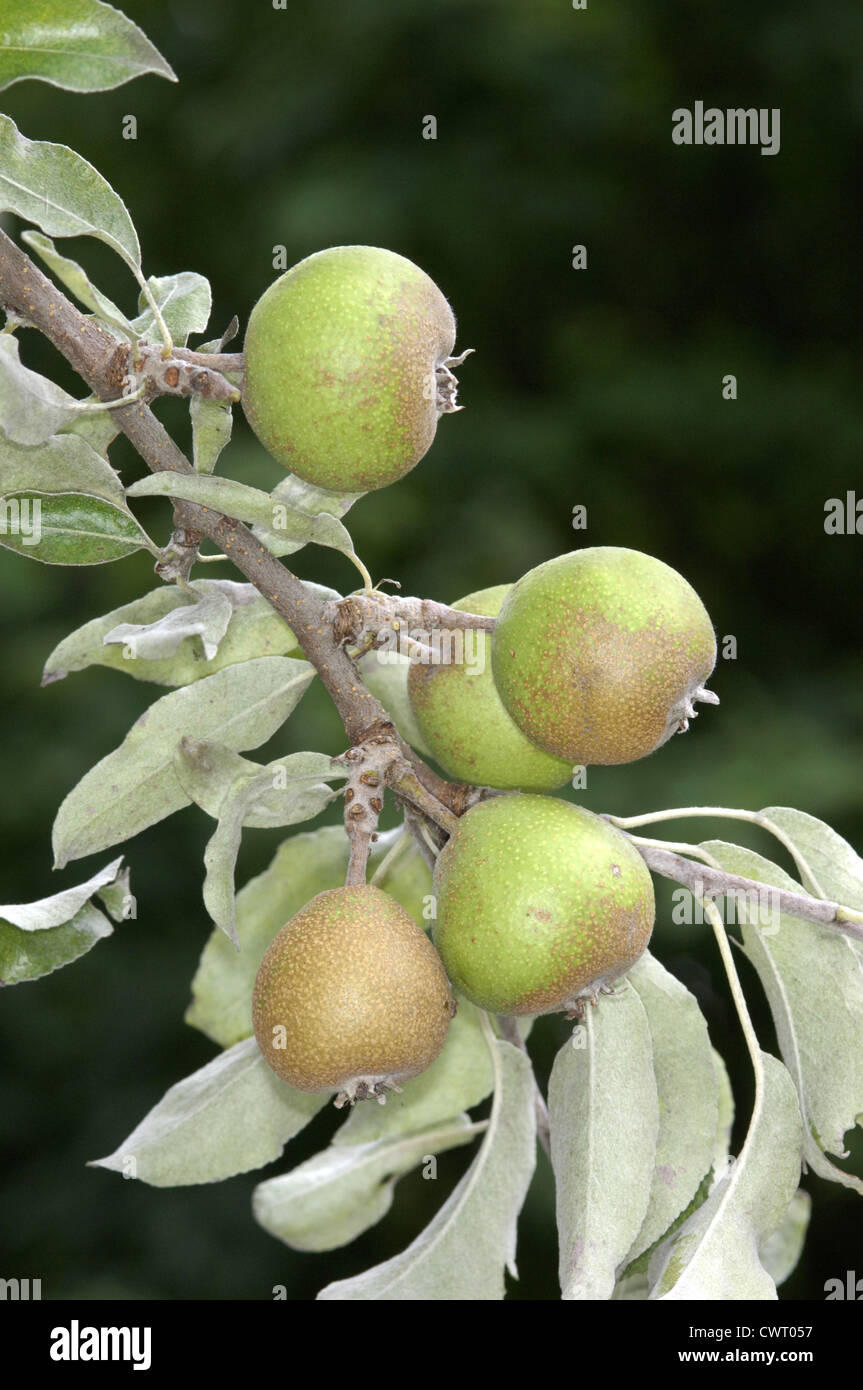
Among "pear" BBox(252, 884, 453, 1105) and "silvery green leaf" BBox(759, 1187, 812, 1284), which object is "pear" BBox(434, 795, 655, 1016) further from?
"silvery green leaf" BBox(759, 1187, 812, 1284)

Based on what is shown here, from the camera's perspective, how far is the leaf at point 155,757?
4.81ft

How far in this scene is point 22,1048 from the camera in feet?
13.3

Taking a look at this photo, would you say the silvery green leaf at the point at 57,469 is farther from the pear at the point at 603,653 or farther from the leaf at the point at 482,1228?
the leaf at the point at 482,1228

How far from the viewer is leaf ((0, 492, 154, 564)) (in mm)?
1500

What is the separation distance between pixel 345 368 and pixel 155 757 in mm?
460

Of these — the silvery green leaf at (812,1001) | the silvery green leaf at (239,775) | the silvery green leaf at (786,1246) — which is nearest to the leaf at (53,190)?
the silvery green leaf at (239,775)

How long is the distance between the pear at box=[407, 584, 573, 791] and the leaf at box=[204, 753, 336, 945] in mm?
144

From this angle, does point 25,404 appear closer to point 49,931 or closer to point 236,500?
point 236,500

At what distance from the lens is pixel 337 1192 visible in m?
2.01

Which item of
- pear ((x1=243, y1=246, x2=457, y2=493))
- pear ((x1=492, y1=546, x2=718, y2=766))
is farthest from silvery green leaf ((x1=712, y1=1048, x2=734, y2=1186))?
pear ((x1=243, y1=246, x2=457, y2=493))

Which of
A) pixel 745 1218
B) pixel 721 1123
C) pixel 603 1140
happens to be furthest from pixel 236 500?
pixel 721 1123

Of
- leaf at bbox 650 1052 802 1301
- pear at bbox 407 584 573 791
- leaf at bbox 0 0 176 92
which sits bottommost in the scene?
leaf at bbox 650 1052 802 1301

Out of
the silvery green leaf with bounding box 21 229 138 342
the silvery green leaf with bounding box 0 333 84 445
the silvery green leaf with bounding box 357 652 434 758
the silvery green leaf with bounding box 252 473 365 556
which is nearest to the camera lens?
the silvery green leaf with bounding box 0 333 84 445

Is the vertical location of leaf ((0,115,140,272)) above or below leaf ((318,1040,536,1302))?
above
